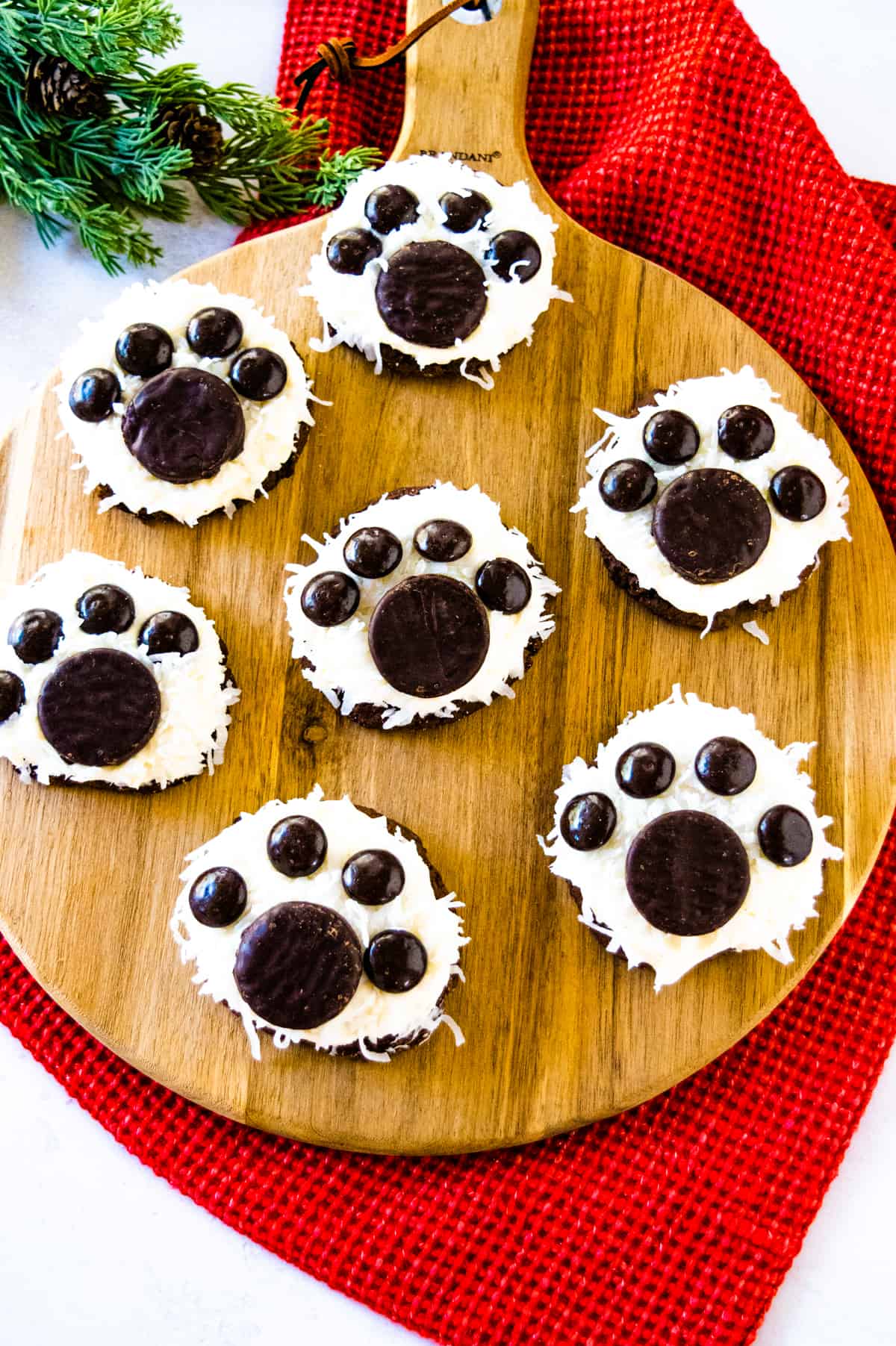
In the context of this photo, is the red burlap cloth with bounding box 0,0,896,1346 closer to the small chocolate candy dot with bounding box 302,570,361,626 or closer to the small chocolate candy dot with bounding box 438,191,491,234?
the small chocolate candy dot with bounding box 438,191,491,234

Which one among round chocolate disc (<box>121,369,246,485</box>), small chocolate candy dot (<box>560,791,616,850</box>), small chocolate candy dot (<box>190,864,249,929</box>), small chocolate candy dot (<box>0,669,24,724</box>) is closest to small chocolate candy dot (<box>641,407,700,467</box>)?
small chocolate candy dot (<box>560,791,616,850</box>)

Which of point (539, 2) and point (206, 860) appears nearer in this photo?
point (206, 860)

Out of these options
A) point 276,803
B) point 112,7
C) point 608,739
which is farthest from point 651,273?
point 276,803

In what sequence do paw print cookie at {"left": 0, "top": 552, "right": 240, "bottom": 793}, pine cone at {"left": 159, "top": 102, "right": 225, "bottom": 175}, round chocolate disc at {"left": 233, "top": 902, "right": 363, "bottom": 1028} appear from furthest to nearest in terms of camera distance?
pine cone at {"left": 159, "top": 102, "right": 225, "bottom": 175} < paw print cookie at {"left": 0, "top": 552, "right": 240, "bottom": 793} < round chocolate disc at {"left": 233, "top": 902, "right": 363, "bottom": 1028}

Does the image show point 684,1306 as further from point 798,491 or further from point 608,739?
point 798,491

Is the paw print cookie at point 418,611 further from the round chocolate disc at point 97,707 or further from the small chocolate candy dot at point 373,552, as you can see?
the round chocolate disc at point 97,707

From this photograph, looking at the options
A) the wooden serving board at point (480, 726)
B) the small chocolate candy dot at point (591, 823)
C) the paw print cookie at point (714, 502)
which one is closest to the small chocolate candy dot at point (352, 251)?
the wooden serving board at point (480, 726)
